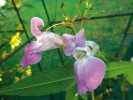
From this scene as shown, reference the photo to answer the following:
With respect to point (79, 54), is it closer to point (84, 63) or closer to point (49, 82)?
point (84, 63)

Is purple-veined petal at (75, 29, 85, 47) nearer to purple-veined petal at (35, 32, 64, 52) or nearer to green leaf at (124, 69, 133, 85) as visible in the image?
purple-veined petal at (35, 32, 64, 52)

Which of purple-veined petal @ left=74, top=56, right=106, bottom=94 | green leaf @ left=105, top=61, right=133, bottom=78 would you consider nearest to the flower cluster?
purple-veined petal @ left=74, top=56, right=106, bottom=94

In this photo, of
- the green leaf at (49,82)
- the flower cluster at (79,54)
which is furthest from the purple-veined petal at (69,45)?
the green leaf at (49,82)

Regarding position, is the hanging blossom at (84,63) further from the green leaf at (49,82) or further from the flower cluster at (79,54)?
Result: the green leaf at (49,82)

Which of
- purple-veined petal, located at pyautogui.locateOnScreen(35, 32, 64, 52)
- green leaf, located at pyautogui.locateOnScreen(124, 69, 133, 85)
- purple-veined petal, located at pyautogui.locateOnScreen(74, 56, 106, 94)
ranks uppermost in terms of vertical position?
purple-veined petal, located at pyautogui.locateOnScreen(35, 32, 64, 52)

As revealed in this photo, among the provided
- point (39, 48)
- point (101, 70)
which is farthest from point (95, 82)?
point (39, 48)

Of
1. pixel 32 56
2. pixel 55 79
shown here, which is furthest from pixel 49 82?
pixel 32 56

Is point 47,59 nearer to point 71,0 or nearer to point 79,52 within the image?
point 71,0

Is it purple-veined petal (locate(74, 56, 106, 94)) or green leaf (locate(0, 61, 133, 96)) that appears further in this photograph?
green leaf (locate(0, 61, 133, 96))
